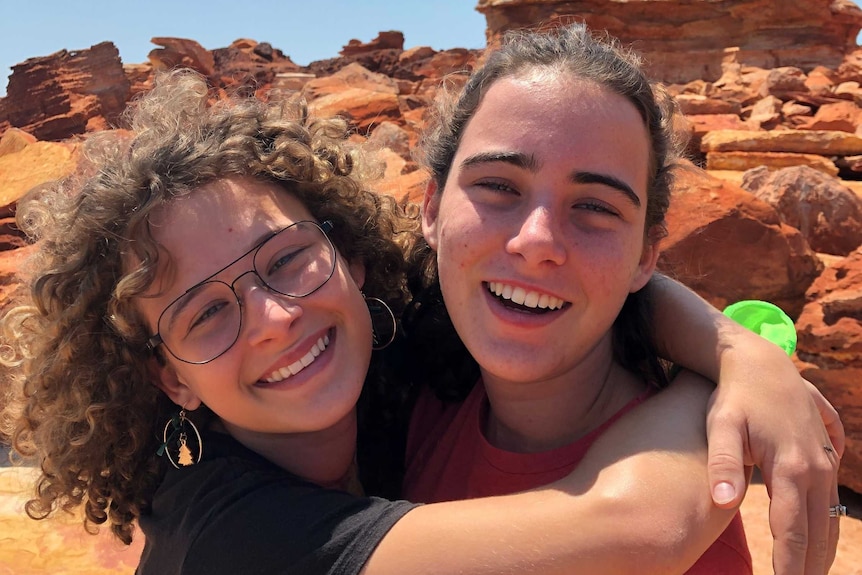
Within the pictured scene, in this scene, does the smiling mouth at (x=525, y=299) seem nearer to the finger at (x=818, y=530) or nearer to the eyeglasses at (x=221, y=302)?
the eyeglasses at (x=221, y=302)

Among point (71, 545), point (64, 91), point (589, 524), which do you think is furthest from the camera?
point (64, 91)

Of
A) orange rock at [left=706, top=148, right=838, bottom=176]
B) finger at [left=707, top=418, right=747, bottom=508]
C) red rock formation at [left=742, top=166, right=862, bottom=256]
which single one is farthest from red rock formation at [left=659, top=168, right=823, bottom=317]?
orange rock at [left=706, top=148, right=838, bottom=176]

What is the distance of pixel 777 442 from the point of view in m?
1.28

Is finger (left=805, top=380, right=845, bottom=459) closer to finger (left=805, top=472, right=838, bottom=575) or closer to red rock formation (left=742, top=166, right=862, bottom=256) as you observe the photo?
finger (left=805, top=472, right=838, bottom=575)

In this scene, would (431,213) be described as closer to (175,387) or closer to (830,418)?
(175,387)

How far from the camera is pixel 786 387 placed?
141 centimetres

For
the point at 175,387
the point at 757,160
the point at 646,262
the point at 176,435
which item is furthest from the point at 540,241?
the point at 757,160

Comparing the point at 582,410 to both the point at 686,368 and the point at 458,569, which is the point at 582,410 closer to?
the point at 686,368

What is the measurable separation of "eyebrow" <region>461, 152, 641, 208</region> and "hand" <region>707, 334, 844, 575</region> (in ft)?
1.44

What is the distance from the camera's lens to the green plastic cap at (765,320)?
238 cm

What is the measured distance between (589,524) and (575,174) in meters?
0.68

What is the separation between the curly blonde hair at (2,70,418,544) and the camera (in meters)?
1.63

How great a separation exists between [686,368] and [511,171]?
648mm

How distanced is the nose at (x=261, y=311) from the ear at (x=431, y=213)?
0.40 m
